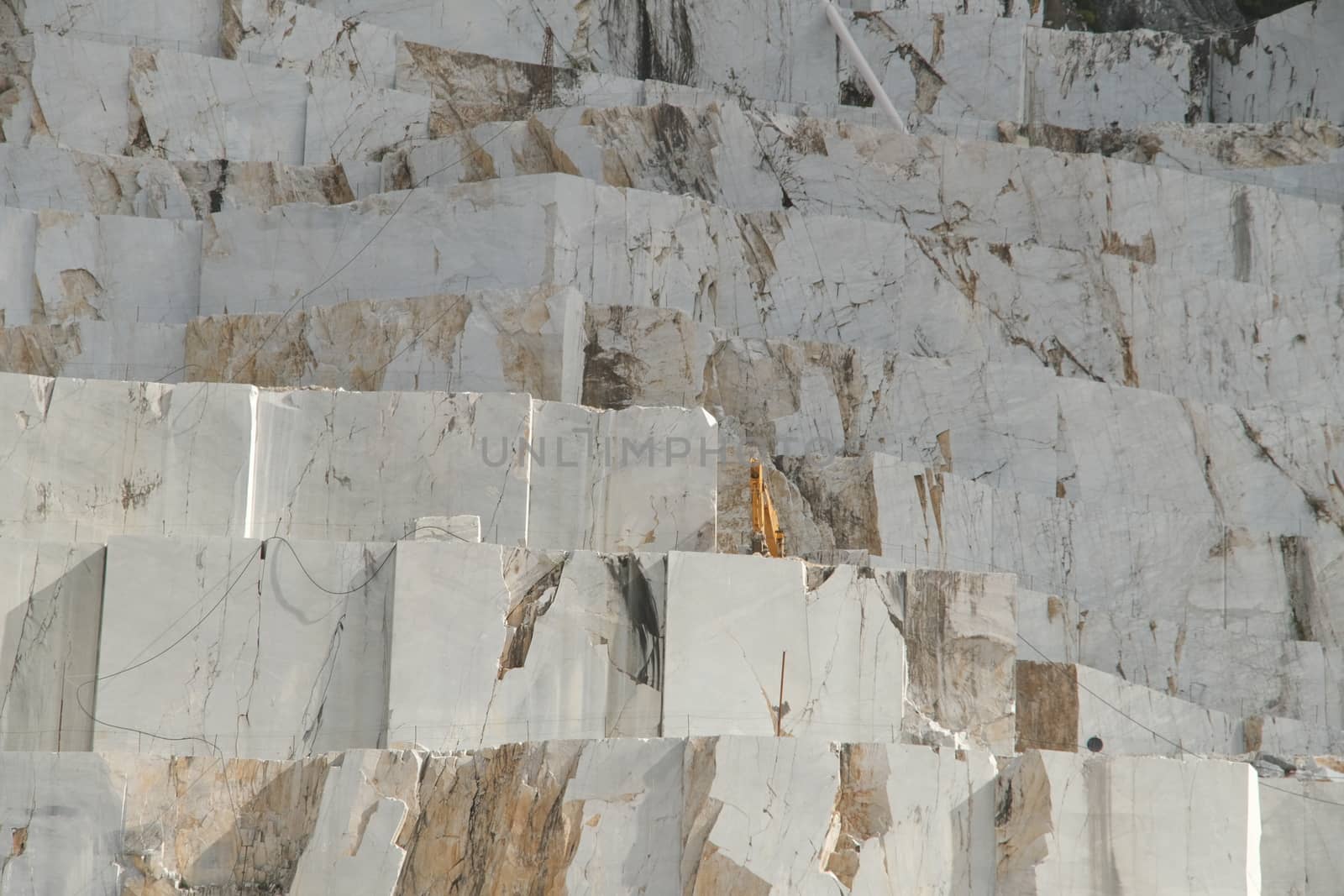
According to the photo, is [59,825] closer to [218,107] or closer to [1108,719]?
[1108,719]

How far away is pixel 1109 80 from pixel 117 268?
12.5m

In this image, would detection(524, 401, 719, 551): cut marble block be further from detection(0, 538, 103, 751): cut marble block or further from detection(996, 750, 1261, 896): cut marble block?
detection(996, 750, 1261, 896): cut marble block

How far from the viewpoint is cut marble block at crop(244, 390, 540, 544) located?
17.5 metres

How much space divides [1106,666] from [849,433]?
3131 millimetres

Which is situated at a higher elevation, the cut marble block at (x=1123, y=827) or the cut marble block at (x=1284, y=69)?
the cut marble block at (x=1284, y=69)

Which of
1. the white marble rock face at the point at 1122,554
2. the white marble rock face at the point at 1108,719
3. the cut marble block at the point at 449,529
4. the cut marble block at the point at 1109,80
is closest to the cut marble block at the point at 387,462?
the cut marble block at the point at 449,529

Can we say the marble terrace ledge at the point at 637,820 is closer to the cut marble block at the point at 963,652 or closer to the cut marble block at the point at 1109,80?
the cut marble block at the point at 963,652

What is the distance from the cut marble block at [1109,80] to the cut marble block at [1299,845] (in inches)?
479

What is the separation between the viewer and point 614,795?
15109 millimetres

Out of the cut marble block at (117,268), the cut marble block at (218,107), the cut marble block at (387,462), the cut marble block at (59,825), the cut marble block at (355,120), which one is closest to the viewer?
the cut marble block at (59,825)

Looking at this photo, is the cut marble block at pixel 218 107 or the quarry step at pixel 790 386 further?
the cut marble block at pixel 218 107

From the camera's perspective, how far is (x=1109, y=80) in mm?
27484

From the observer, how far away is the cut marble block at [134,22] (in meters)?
23.6

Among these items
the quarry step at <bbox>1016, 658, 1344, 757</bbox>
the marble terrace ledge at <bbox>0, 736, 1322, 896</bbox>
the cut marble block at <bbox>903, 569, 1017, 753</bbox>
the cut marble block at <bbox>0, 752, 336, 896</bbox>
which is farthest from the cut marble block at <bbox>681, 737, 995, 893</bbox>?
the quarry step at <bbox>1016, 658, 1344, 757</bbox>
